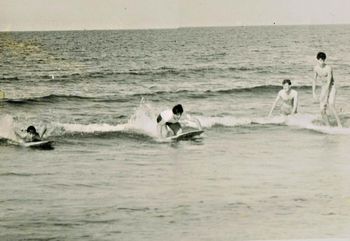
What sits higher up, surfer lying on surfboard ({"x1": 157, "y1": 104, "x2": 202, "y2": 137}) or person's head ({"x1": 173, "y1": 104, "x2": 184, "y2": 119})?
person's head ({"x1": 173, "y1": 104, "x2": 184, "y2": 119})

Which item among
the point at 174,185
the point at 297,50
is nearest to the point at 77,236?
the point at 174,185

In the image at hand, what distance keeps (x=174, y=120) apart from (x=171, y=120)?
1 cm

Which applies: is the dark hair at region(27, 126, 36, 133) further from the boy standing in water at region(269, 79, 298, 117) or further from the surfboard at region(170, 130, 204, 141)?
the boy standing in water at region(269, 79, 298, 117)

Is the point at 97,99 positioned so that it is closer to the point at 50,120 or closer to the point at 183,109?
the point at 50,120

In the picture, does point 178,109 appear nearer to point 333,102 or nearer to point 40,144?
point 40,144

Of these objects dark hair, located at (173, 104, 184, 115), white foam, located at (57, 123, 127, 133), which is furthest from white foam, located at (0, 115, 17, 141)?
dark hair, located at (173, 104, 184, 115)

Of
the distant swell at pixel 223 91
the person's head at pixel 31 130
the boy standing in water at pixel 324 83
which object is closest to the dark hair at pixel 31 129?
the person's head at pixel 31 130

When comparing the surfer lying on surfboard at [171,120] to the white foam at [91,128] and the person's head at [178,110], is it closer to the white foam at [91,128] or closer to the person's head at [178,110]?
the person's head at [178,110]

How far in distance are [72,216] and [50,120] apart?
373 millimetres

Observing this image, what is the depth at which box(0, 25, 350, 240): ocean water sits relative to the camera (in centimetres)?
210

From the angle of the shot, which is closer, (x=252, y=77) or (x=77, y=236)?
(x=77, y=236)

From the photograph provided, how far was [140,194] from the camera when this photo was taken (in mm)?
2146

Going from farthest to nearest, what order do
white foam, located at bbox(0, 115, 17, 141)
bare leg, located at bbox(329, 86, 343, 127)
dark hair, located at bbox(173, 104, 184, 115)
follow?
bare leg, located at bbox(329, 86, 343, 127) → dark hair, located at bbox(173, 104, 184, 115) → white foam, located at bbox(0, 115, 17, 141)

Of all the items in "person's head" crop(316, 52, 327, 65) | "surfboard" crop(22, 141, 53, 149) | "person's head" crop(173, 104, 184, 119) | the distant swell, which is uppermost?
"person's head" crop(316, 52, 327, 65)
